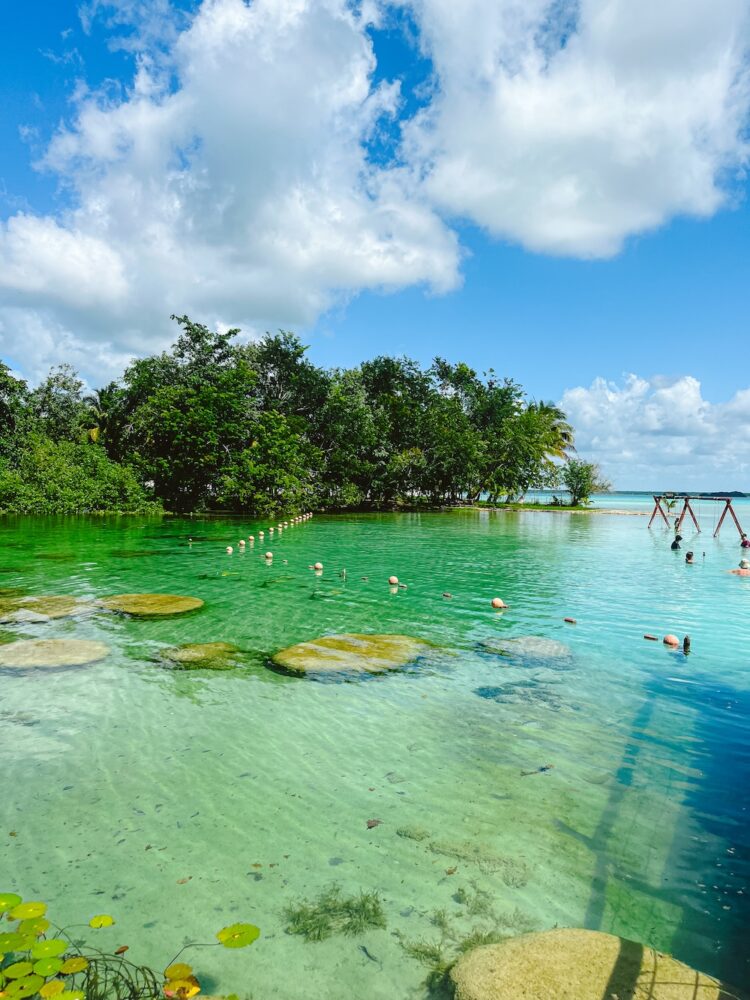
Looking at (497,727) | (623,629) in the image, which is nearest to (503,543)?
(623,629)

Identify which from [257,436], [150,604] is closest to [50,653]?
[150,604]

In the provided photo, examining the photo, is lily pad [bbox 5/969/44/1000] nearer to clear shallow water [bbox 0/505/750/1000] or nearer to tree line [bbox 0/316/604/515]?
clear shallow water [bbox 0/505/750/1000]

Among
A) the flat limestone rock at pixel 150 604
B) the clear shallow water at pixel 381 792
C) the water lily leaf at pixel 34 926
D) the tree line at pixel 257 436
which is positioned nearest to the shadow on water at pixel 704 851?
the clear shallow water at pixel 381 792

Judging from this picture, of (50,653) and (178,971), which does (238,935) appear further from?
(50,653)

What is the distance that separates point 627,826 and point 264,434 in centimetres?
3865

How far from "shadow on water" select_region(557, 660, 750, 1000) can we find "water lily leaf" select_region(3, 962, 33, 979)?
350 cm

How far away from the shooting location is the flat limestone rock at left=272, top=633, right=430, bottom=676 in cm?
953

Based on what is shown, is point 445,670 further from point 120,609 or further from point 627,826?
point 120,609

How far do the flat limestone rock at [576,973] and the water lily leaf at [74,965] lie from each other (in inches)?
90.8

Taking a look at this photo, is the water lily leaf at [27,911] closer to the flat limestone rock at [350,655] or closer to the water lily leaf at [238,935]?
the water lily leaf at [238,935]

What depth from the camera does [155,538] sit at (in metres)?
28.0

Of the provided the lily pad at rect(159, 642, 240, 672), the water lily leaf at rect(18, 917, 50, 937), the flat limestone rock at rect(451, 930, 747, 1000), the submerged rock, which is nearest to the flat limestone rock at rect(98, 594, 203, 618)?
the lily pad at rect(159, 642, 240, 672)

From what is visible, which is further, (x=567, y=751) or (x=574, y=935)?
(x=567, y=751)

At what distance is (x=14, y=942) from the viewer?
365 centimetres
